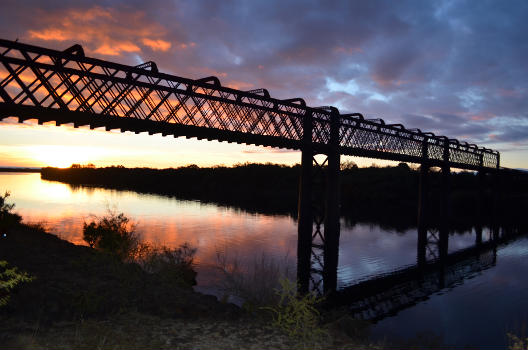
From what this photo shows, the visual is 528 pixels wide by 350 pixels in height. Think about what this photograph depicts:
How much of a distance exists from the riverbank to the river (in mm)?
3819

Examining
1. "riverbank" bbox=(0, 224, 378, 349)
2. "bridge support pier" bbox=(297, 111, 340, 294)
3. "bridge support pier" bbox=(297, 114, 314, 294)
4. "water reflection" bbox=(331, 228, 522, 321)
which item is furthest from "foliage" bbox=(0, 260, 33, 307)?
"bridge support pier" bbox=(297, 114, 314, 294)

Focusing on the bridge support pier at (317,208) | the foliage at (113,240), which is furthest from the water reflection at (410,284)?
the foliage at (113,240)

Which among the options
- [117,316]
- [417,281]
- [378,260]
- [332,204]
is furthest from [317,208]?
[117,316]

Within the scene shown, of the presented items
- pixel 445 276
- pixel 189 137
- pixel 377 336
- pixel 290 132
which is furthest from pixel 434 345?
pixel 290 132

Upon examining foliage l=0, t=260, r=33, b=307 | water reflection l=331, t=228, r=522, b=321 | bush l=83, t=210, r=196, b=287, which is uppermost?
foliage l=0, t=260, r=33, b=307

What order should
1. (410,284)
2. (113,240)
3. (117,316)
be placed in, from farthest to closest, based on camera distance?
(410,284) < (113,240) < (117,316)

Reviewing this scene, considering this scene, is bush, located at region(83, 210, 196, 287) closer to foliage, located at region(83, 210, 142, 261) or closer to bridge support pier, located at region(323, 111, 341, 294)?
foliage, located at region(83, 210, 142, 261)

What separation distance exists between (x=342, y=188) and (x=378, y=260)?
67377 mm

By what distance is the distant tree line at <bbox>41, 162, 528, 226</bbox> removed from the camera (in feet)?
230

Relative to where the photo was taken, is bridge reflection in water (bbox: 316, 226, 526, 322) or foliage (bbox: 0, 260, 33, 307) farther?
bridge reflection in water (bbox: 316, 226, 526, 322)

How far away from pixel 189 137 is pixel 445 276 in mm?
19710

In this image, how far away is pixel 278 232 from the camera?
140ft

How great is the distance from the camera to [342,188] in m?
96.1

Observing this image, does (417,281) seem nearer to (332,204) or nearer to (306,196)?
(332,204)
